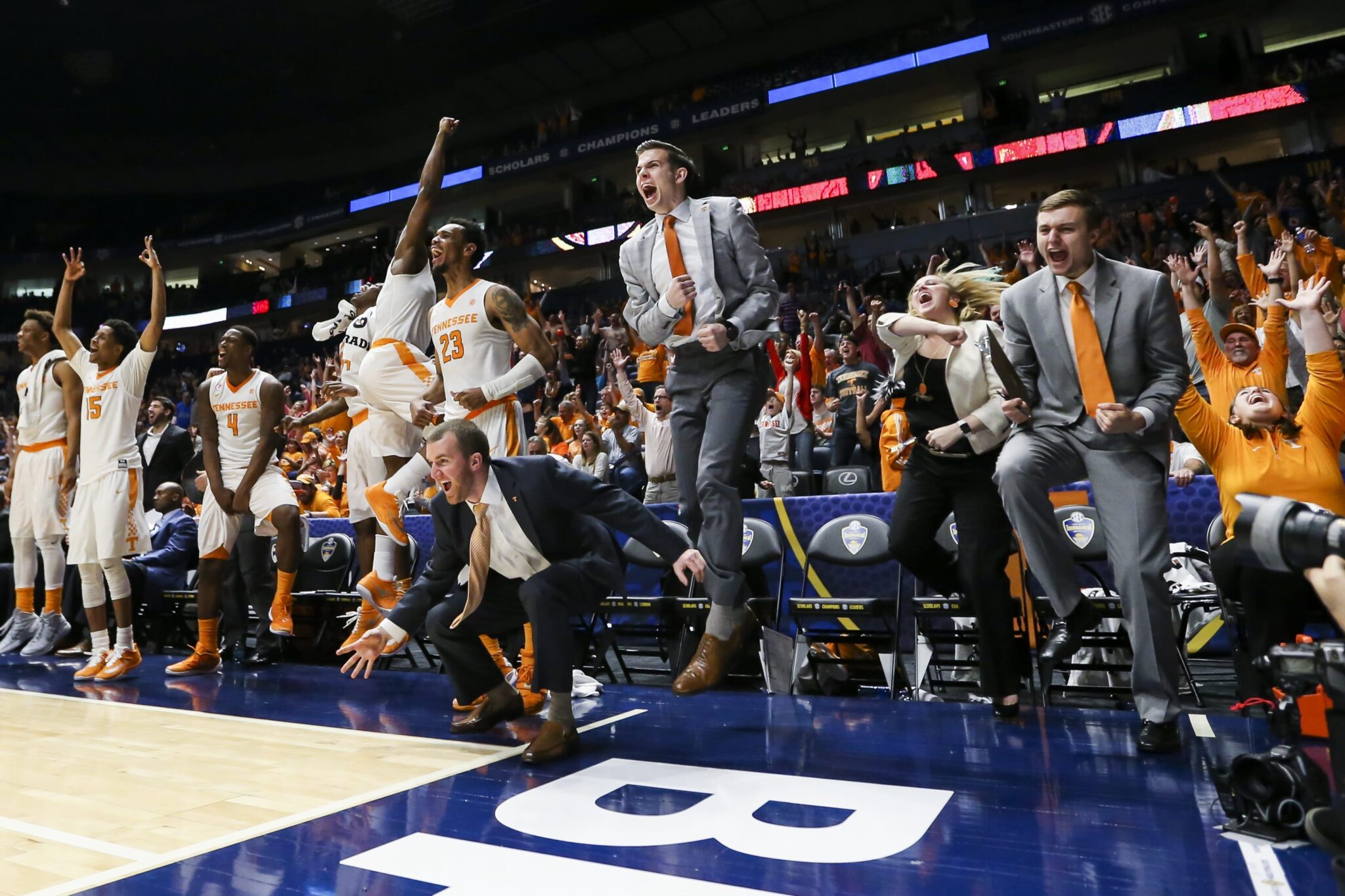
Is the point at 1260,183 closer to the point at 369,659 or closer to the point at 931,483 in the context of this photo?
the point at 931,483

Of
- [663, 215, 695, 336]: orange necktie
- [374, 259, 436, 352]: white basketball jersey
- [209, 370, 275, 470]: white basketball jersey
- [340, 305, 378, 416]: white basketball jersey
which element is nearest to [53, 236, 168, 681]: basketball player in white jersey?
[209, 370, 275, 470]: white basketball jersey

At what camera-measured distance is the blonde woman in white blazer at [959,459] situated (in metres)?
3.26

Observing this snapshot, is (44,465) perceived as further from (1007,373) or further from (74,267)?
(1007,373)

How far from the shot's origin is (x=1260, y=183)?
50.5ft

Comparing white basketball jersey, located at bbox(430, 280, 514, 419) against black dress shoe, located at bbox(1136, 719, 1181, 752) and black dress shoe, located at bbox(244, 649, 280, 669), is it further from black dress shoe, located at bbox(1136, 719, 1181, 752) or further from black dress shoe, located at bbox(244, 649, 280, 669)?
black dress shoe, located at bbox(1136, 719, 1181, 752)

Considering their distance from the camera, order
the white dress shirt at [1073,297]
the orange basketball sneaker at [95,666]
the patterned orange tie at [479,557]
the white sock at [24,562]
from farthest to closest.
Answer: the white sock at [24,562], the orange basketball sneaker at [95,666], the patterned orange tie at [479,557], the white dress shirt at [1073,297]

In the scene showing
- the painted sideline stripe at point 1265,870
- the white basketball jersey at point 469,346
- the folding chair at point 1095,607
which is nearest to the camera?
the painted sideline stripe at point 1265,870

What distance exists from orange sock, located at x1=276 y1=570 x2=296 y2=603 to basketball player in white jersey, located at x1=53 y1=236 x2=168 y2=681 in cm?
88

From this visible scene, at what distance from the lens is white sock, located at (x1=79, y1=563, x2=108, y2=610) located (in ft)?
17.4

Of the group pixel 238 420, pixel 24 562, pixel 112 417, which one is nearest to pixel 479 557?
pixel 238 420

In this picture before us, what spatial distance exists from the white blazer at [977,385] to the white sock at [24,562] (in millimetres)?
5952

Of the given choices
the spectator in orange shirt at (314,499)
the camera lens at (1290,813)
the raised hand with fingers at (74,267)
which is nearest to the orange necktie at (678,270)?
the camera lens at (1290,813)

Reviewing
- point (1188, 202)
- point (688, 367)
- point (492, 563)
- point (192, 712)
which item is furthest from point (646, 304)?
point (1188, 202)

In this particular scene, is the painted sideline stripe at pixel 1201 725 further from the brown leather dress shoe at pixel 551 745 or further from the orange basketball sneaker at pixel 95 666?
the orange basketball sneaker at pixel 95 666
